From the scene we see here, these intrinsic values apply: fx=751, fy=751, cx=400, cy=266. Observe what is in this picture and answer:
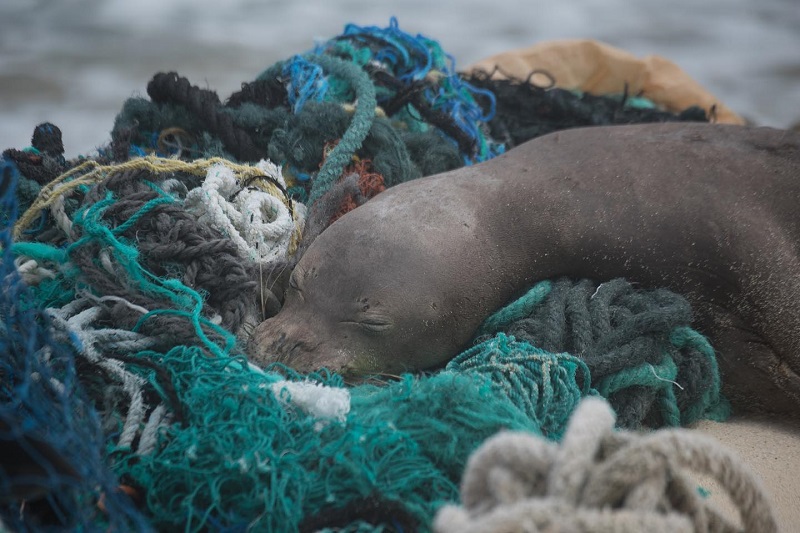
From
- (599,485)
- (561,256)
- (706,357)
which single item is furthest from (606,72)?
(599,485)

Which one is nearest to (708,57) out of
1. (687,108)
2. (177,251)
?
(687,108)

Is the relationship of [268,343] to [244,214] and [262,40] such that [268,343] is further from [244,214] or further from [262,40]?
[262,40]

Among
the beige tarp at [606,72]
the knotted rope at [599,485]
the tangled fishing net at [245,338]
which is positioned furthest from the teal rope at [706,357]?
the beige tarp at [606,72]

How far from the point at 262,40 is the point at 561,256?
5.57 m

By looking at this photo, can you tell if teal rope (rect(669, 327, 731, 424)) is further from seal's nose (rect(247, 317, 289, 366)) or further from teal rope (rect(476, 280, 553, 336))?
seal's nose (rect(247, 317, 289, 366))

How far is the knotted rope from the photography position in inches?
41.9

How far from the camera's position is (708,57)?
7625mm

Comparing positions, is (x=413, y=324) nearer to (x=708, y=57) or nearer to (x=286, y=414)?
(x=286, y=414)

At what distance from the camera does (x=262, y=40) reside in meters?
7.12

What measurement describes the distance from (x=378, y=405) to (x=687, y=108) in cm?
292

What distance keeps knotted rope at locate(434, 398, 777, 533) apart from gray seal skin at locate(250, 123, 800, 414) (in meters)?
0.95

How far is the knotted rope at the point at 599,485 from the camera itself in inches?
41.9

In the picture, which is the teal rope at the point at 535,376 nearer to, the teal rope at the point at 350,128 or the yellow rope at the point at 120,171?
the yellow rope at the point at 120,171

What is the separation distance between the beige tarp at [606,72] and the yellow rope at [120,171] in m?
1.89
